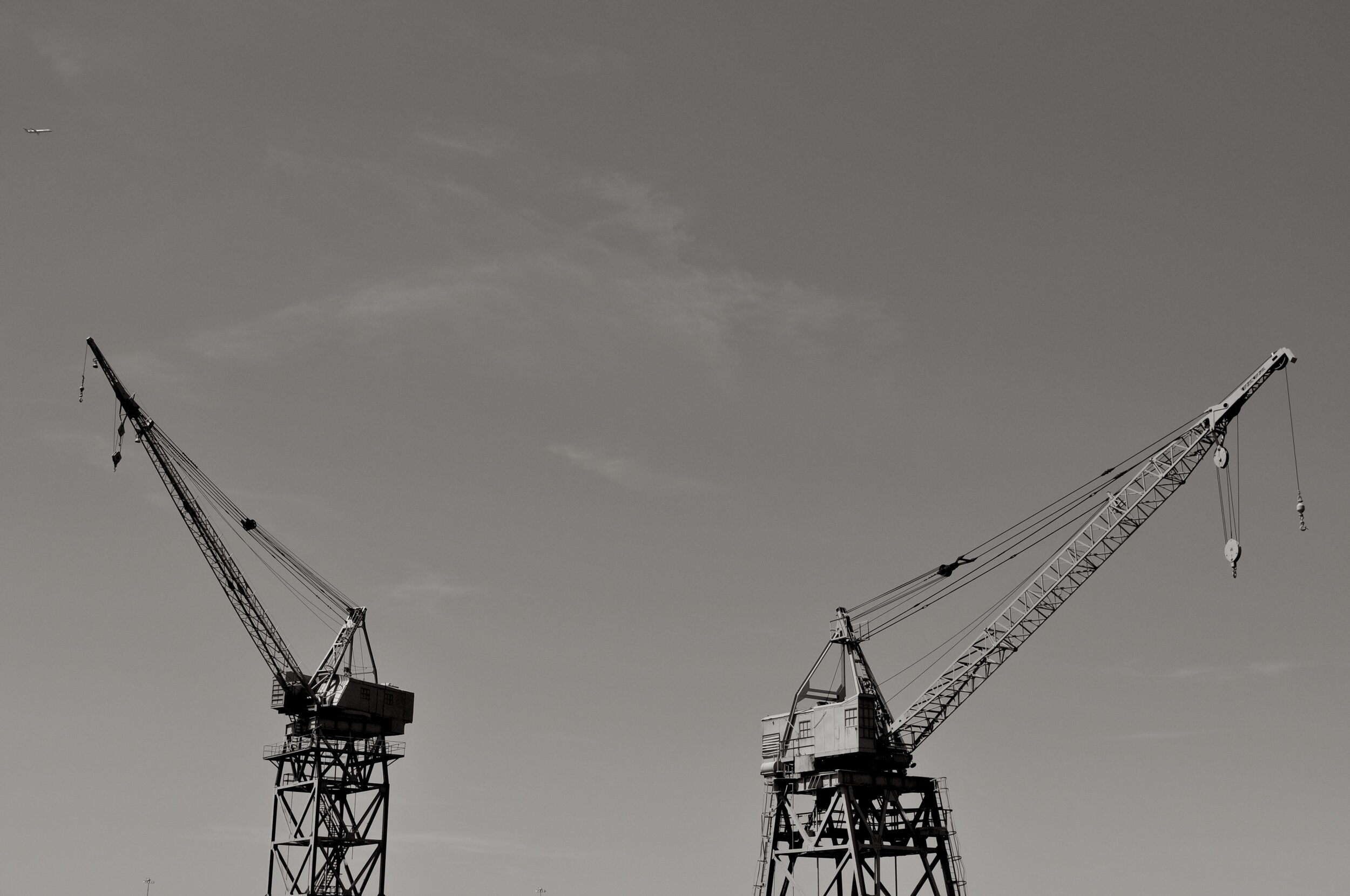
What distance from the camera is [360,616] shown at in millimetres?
106562

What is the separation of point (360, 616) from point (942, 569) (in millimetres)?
41112

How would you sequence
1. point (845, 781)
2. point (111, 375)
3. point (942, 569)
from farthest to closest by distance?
1. point (111, 375)
2. point (942, 569)
3. point (845, 781)

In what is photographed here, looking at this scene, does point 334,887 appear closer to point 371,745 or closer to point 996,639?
point 371,745

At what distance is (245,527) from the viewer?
345 ft

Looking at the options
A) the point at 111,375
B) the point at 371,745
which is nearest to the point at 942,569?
the point at 371,745

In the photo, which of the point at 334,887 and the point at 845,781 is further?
the point at 334,887

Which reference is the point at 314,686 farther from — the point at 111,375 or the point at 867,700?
the point at 867,700

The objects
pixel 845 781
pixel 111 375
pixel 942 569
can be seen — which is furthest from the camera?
pixel 111 375

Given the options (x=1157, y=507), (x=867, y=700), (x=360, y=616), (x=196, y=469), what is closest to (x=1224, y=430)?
(x=1157, y=507)

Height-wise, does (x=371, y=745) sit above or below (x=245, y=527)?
below

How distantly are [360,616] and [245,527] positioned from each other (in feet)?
33.0

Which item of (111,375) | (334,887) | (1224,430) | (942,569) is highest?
(111,375)

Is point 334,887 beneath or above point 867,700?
beneath

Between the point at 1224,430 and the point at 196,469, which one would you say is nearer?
the point at 1224,430
